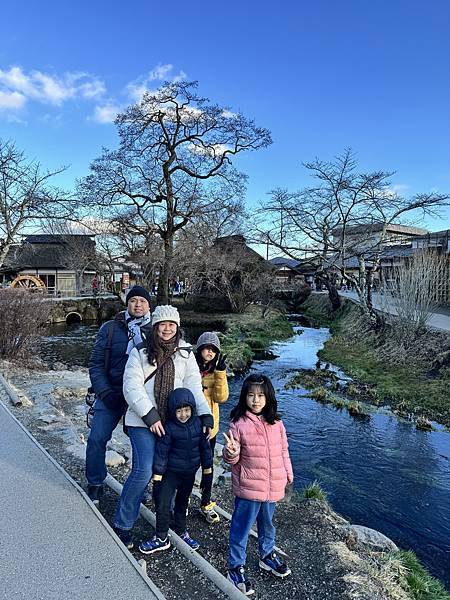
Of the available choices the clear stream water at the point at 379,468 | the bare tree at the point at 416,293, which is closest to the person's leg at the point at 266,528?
the clear stream water at the point at 379,468

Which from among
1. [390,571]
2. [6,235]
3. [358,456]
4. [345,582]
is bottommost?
[358,456]

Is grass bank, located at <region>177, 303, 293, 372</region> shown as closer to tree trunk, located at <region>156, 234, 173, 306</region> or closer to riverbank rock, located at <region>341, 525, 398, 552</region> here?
tree trunk, located at <region>156, 234, 173, 306</region>

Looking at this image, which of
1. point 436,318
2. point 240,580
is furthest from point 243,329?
point 240,580

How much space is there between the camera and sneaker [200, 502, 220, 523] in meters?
3.35

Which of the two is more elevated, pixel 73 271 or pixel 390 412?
pixel 73 271

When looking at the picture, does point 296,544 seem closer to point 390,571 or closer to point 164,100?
point 390,571

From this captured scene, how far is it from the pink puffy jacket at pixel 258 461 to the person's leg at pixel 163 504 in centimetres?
42

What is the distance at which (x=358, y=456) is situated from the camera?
6.67 m

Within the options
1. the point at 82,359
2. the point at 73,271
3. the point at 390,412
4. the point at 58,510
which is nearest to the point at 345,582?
the point at 58,510

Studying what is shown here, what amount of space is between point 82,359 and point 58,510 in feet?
36.5

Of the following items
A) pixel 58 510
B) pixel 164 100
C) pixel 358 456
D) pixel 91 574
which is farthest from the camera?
pixel 164 100

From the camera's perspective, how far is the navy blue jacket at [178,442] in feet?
9.27

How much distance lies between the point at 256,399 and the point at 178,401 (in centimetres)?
52

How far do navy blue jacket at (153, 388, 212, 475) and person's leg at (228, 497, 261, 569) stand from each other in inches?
16.2
